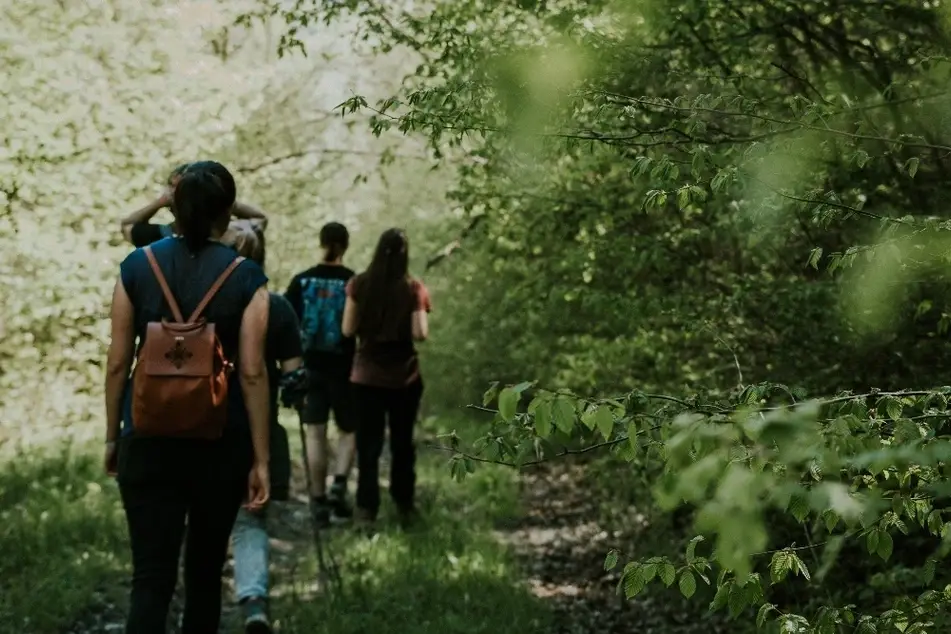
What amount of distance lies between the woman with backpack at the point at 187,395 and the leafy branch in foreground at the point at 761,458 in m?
1.08

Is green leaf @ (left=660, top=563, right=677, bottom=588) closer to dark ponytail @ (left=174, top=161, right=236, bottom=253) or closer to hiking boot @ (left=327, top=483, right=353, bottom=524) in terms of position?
dark ponytail @ (left=174, top=161, right=236, bottom=253)

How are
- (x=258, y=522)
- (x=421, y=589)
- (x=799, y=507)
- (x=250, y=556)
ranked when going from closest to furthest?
(x=799, y=507) → (x=250, y=556) → (x=258, y=522) → (x=421, y=589)

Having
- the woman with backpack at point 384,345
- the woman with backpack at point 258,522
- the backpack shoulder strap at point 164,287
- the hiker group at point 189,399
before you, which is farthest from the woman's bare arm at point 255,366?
the woman with backpack at point 384,345

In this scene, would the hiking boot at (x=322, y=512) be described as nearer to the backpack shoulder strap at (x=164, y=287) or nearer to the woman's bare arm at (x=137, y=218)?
the woman's bare arm at (x=137, y=218)

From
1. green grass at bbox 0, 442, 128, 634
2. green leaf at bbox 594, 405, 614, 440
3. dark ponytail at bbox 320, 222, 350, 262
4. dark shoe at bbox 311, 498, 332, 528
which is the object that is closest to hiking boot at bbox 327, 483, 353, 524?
dark shoe at bbox 311, 498, 332, 528

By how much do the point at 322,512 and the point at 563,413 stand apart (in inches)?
243

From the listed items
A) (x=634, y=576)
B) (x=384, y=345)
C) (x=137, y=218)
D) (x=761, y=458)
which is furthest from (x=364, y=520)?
(x=761, y=458)

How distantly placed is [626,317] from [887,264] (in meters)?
2.70


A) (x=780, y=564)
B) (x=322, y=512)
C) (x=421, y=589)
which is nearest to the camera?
(x=780, y=564)

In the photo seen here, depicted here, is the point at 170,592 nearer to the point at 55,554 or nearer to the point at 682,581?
the point at 682,581

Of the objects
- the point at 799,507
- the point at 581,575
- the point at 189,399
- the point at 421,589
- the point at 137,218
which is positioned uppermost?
the point at 137,218

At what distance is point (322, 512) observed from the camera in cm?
796

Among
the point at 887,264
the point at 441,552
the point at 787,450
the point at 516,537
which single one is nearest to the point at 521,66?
the point at 887,264

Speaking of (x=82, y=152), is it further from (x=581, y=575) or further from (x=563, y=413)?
→ (x=563, y=413)
